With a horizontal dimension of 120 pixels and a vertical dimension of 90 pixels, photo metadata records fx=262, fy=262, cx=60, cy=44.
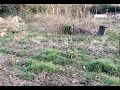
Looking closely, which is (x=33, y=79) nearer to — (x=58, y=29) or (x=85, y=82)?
(x=85, y=82)

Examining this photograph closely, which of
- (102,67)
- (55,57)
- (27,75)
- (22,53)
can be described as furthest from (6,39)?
(102,67)

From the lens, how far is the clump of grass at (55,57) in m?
4.83

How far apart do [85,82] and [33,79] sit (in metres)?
0.78

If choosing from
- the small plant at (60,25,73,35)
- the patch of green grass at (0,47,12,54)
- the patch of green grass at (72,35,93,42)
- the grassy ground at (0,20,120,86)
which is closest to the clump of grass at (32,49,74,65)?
the grassy ground at (0,20,120,86)

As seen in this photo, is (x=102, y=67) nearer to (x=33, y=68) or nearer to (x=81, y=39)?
(x=33, y=68)

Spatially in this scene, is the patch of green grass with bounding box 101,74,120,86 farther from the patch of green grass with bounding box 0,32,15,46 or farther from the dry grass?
the dry grass

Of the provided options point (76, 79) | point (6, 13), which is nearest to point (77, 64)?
point (76, 79)

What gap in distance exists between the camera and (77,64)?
4.78 m

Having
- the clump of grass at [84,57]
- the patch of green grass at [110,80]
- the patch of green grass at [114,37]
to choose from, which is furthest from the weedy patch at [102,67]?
the patch of green grass at [114,37]

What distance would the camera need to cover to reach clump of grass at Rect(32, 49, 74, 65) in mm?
4828

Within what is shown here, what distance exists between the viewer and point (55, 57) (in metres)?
5.01

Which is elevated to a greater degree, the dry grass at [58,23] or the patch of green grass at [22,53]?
the patch of green grass at [22,53]

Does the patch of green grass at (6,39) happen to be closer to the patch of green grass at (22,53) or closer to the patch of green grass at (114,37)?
the patch of green grass at (22,53)

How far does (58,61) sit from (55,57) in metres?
0.21
